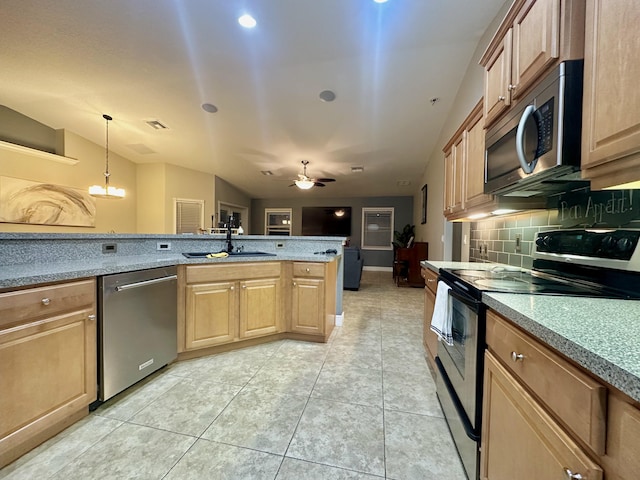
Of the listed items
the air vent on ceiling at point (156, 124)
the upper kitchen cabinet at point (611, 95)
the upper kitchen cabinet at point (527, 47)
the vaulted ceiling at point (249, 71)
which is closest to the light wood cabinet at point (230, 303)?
the upper kitchen cabinet at point (527, 47)

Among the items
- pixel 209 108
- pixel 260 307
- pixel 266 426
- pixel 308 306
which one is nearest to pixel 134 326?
pixel 260 307

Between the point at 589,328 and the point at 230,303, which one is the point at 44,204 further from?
the point at 589,328

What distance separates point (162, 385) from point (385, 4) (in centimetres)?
356

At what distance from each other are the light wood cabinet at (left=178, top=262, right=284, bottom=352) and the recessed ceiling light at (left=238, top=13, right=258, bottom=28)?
91.2 inches

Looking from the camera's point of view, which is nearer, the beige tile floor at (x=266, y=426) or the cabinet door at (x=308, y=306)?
the beige tile floor at (x=266, y=426)

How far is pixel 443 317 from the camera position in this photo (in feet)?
4.76

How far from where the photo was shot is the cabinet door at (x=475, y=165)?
69.4 inches

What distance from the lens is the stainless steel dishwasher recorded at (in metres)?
1.56

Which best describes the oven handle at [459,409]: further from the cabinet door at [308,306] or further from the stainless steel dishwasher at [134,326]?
the stainless steel dishwasher at [134,326]

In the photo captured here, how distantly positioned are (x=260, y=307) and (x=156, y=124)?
4.20m

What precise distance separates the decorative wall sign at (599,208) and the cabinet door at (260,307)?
2.20 meters

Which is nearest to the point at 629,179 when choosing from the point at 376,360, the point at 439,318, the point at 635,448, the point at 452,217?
the point at 635,448

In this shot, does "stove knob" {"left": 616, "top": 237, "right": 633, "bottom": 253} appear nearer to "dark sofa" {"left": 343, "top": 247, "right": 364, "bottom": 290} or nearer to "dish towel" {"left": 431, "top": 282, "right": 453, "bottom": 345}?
"dish towel" {"left": 431, "top": 282, "right": 453, "bottom": 345}

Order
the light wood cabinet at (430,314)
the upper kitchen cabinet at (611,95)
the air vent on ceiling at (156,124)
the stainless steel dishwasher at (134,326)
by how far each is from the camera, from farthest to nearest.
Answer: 1. the air vent on ceiling at (156,124)
2. the light wood cabinet at (430,314)
3. the stainless steel dishwasher at (134,326)
4. the upper kitchen cabinet at (611,95)
